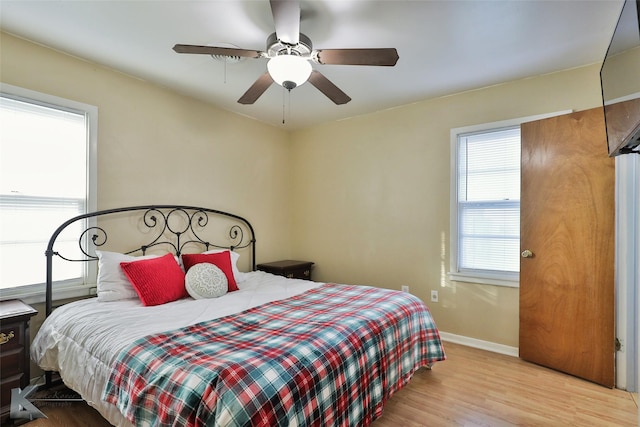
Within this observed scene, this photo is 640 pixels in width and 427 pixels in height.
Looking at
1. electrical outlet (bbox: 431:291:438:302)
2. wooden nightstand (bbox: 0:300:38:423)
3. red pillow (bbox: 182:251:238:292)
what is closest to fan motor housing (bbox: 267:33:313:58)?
red pillow (bbox: 182:251:238:292)

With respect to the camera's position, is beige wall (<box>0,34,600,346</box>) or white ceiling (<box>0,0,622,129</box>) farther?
beige wall (<box>0,34,600,346</box>)

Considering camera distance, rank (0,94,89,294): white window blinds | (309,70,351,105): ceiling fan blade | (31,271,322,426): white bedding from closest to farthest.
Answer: (31,271,322,426): white bedding
(309,70,351,105): ceiling fan blade
(0,94,89,294): white window blinds

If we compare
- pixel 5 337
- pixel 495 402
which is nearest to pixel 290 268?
pixel 495 402

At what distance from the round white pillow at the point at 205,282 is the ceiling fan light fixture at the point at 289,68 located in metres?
1.67

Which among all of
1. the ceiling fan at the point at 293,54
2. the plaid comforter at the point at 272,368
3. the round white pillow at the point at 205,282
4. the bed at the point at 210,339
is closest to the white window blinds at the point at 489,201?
the bed at the point at 210,339

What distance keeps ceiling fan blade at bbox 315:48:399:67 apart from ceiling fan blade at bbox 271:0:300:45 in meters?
0.19

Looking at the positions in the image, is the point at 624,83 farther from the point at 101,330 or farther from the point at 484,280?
the point at 101,330

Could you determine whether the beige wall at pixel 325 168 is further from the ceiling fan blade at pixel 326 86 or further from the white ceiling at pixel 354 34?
the ceiling fan blade at pixel 326 86

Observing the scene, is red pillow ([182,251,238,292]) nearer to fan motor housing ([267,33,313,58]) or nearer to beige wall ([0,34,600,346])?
beige wall ([0,34,600,346])

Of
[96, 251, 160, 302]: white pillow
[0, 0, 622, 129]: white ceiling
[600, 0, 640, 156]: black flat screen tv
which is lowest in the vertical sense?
[96, 251, 160, 302]: white pillow

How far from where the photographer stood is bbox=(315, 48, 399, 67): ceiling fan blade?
175 cm

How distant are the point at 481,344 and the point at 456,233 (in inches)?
42.8

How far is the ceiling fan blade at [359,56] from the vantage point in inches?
69.1

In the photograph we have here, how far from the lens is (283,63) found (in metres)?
1.79
